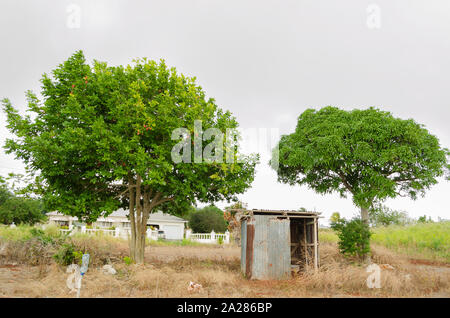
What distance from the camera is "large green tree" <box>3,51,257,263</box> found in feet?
35.5

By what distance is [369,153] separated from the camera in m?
15.8

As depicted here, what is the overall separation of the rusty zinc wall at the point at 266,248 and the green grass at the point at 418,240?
10.6 m

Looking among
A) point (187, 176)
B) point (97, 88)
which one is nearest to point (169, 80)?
point (97, 88)

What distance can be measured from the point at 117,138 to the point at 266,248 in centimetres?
690

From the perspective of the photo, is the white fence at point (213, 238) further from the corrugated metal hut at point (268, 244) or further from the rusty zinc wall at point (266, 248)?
the rusty zinc wall at point (266, 248)

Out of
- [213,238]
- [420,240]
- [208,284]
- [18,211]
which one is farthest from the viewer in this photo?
[18,211]

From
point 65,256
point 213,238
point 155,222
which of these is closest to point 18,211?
point 155,222

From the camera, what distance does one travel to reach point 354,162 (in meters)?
17.0

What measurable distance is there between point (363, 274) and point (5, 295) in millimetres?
11036

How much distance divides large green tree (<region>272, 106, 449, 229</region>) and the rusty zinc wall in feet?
20.8

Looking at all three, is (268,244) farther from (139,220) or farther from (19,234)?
(19,234)

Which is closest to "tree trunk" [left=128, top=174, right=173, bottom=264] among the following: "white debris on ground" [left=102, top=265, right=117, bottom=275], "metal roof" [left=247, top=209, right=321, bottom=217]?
"white debris on ground" [left=102, top=265, right=117, bottom=275]

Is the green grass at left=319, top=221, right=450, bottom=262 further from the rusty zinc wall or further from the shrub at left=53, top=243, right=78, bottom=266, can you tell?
the shrub at left=53, top=243, right=78, bottom=266
